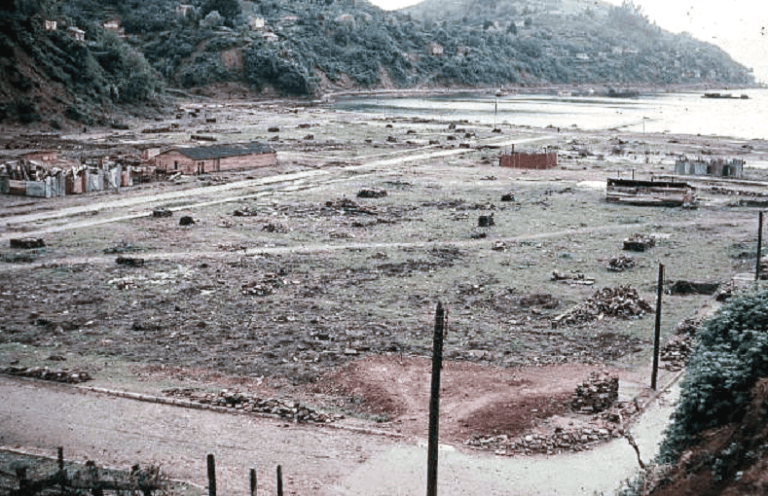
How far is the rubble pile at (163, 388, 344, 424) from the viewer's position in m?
20.2

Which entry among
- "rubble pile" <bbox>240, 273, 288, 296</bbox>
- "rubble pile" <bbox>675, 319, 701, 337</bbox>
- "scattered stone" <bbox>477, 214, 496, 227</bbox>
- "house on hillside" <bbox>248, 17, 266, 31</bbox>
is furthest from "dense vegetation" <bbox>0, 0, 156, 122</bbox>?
"rubble pile" <bbox>675, 319, 701, 337</bbox>

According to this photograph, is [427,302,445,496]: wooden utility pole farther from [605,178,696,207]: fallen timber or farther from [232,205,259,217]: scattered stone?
[605,178,696,207]: fallen timber

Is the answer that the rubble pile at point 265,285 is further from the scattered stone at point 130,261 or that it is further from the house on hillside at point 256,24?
the house on hillside at point 256,24

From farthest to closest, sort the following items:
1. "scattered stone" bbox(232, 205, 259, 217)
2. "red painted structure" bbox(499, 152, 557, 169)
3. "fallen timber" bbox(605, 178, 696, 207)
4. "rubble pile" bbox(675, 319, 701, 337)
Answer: "red painted structure" bbox(499, 152, 557, 169), "fallen timber" bbox(605, 178, 696, 207), "scattered stone" bbox(232, 205, 259, 217), "rubble pile" bbox(675, 319, 701, 337)

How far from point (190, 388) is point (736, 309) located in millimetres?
13769

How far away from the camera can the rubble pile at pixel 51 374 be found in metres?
22.4

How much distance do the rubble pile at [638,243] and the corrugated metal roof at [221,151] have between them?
1345 inches

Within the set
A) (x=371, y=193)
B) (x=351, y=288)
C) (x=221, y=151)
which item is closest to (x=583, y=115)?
(x=221, y=151)

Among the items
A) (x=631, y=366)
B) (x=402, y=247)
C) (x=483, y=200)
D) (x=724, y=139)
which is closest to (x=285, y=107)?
(x=724, y=139)

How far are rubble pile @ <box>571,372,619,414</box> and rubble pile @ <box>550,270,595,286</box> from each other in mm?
12586

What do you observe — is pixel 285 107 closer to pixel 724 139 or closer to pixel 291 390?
pixel 724 139

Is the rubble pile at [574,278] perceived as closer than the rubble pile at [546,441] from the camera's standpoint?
No

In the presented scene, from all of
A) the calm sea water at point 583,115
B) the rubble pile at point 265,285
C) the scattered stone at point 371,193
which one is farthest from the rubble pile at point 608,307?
the calm sea water at point 583,115

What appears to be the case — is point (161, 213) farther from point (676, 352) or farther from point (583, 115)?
point (583, 115)
